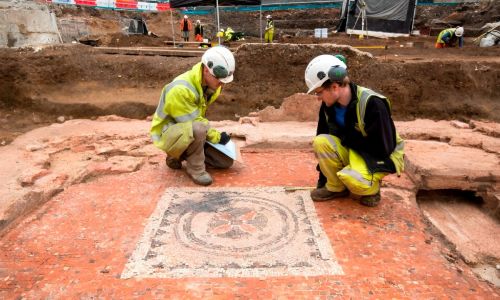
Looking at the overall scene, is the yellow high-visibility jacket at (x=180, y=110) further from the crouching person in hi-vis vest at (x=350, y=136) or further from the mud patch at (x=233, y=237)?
the crouching person in hi-vis vest at (x=350, y=136)

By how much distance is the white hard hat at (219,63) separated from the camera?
3.62 m

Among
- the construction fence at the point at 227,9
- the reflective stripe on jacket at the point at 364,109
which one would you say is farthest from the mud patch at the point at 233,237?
the construction fence at the point at 227,9

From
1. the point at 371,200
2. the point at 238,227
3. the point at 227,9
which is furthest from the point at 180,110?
the point at 227,9

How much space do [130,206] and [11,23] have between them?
22.1ft

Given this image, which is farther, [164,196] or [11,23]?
[11,23]

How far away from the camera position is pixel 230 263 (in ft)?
8.61

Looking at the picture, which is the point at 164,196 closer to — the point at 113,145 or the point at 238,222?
the point at 238,222

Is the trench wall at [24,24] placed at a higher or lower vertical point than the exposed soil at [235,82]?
higher

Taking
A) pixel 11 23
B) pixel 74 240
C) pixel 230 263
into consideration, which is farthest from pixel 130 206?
pixel 11 23

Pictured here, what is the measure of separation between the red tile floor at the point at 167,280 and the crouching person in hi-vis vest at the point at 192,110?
347mm

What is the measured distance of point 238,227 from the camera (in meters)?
3.09

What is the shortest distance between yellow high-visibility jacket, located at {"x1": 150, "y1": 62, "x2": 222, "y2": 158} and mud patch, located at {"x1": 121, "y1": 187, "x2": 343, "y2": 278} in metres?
0.52

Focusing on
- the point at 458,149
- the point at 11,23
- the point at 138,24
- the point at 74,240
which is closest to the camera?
the point at 74,240

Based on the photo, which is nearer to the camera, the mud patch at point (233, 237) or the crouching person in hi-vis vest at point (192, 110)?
the mud patch at point (233, 237)
